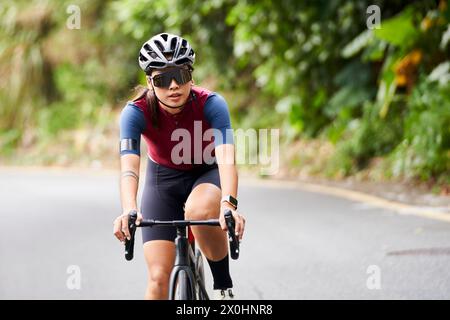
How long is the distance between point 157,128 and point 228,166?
475 mm

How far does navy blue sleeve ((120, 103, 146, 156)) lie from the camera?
430cm

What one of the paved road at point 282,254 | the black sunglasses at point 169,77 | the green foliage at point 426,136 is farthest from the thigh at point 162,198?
the green foliage at point 426,136

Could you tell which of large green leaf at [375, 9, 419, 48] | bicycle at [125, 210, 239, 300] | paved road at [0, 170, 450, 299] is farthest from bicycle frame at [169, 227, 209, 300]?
large green leaf at [375, 9, 419, 48]

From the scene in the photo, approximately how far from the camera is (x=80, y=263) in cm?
956

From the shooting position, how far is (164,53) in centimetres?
423

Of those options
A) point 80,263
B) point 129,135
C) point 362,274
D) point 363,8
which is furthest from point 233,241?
point 363,8

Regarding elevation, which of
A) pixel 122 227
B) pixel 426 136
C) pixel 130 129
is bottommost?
pixel 122 227

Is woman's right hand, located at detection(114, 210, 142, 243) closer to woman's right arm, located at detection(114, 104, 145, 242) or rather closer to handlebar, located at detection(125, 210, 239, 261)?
handlebar, located at detection(125, 210, 239, 261)

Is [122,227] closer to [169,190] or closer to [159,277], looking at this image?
[159,277]

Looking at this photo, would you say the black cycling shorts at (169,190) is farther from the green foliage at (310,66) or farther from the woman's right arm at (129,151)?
the green foliage at (310,66)

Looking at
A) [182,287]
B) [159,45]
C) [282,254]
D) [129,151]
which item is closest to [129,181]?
[129,151]

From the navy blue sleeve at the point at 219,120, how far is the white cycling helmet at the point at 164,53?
0.30 meters

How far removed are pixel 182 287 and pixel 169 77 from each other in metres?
1.07

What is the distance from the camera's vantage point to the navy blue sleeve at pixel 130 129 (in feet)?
14.1
